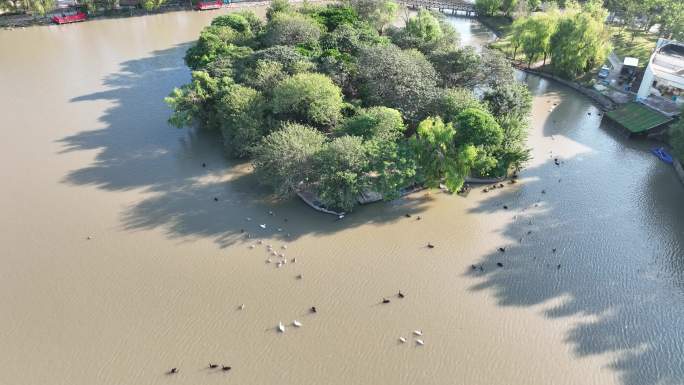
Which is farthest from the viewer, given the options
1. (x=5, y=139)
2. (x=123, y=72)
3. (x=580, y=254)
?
(x=123, y=72)

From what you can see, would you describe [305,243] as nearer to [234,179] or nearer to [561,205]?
[234,179]

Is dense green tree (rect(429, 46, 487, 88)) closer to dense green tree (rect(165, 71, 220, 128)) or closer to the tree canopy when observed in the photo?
the tree canopy

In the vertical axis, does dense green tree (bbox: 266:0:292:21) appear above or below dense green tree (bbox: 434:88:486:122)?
above

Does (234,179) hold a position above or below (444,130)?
below

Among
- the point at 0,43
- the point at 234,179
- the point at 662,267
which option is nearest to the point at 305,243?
the point at 234,179

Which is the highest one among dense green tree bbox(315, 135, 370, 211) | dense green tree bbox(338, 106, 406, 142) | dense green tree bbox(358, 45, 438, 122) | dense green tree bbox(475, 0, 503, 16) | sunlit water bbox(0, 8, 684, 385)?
dense green tree bbox(475, 0, 503, 16)

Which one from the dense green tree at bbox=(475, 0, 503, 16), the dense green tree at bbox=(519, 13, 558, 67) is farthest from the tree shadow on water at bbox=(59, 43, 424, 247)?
the dense green tree at bbox=(475, 0, 503, 16)
